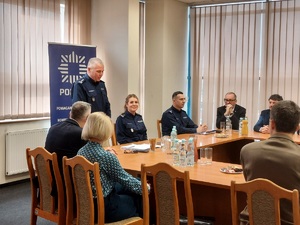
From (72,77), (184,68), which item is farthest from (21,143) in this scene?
(184,68)

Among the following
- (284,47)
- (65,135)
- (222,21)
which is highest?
(222,21)

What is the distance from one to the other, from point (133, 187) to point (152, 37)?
4596mm

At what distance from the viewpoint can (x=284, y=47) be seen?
22.3ft

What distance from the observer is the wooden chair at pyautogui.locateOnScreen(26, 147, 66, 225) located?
3.17 m

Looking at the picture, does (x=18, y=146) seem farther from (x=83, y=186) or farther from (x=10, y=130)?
(x=83, y=186)

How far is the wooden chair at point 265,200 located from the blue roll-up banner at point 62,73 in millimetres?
3823

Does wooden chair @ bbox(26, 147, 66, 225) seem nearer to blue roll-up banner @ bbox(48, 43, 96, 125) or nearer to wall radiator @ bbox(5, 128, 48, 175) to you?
wall radiator @ bbox(5, 128, 48, 175)

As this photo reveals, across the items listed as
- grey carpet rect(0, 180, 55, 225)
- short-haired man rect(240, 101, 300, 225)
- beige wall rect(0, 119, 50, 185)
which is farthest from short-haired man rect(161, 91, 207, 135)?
short-haired man rect(240, 101, 300, 225)

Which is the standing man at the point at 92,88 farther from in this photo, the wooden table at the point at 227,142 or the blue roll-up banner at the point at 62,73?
the wooden table at the point at 227,142

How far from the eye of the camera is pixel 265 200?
2.23m

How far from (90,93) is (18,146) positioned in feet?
4.11

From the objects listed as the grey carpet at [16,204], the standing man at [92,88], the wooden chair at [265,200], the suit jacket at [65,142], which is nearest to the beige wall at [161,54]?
the standing man at [92,88]

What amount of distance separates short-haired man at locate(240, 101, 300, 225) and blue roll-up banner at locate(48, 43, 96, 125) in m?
3.69

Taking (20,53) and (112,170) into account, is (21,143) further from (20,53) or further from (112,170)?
(112,170)
